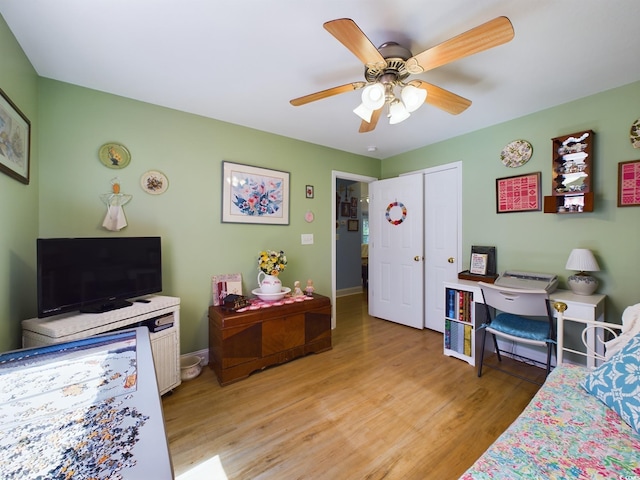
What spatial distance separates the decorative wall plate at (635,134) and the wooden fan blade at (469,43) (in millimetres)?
1730

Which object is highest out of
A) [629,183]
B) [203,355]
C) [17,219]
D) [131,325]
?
[629,183]

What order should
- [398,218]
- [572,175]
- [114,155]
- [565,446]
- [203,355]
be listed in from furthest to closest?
1. [398,218]
2. [203,355]
3. [572,175]
4. [114,155]
5. [565,446]

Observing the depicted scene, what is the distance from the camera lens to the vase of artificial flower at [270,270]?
2.56m

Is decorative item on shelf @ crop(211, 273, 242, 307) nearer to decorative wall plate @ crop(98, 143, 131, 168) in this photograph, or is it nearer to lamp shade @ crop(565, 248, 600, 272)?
decorative wall plate @ crop(98, 143, 131, 168)

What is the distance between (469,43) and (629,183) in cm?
190

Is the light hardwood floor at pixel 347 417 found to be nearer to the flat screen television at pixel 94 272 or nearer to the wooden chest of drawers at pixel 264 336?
the wooden chest of drawers at pixel 264 336

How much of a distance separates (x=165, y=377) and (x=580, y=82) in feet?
12.5

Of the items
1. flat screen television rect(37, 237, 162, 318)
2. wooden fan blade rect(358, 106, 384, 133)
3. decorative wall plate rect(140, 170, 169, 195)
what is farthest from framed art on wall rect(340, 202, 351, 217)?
flat screen television rect(37, 237, 162, 318)

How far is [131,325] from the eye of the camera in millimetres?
1866

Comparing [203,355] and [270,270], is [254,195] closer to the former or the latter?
[270,270]

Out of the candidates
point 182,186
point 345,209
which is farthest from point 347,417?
point 345,209

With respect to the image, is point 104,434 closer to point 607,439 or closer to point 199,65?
point 607,439

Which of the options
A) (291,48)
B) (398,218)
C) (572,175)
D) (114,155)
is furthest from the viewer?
(398,218)

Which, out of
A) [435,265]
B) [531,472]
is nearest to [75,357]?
[531,472]
